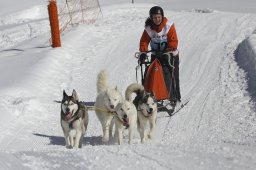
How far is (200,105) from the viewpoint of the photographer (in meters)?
8.04

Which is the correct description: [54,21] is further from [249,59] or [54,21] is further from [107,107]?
[107,107]

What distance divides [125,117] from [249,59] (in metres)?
4.71

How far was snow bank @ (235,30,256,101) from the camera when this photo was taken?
336 inches

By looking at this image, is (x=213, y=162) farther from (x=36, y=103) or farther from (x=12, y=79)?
(x=12, y=79)

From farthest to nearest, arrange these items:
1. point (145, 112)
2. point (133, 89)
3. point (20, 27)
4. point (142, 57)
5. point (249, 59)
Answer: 1. point (20, 27)
2. point (249, 59)
3. point (142, 57)
4. point (133, 89)
5. point (145, 112)

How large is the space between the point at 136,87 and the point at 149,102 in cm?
37

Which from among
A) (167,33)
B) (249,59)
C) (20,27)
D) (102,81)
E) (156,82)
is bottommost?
(249,59)

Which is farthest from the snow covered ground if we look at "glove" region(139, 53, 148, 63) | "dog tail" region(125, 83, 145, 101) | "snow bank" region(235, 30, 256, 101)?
"glove" region(139, 53, 148, 63)

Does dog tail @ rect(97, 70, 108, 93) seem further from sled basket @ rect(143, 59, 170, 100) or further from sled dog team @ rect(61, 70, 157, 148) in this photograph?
sled basket @ rect(143, 59, 170, 100)

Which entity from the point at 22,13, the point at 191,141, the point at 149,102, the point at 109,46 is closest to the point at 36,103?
the point at 149,102

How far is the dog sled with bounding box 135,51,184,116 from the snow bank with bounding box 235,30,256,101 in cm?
128

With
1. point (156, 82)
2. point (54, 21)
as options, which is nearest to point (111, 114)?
point (156, 82)

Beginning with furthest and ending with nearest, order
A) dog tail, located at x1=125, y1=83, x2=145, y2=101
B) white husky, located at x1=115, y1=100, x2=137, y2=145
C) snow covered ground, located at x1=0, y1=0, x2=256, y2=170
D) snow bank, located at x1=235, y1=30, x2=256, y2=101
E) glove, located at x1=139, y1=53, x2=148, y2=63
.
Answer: snow bank, located at x1=235, y1=30, x2=256, y2=101 → glove, located at x1=139, y1=53, x2=148, y2=63 → dog tail, located at x1=125, y1=83, x2=145, y2=101 → white husky, located at x1=115, y1=100, x2=137, y2=145 → snow covered ground, located at x1=0, y1=0, x2=256, y2=170

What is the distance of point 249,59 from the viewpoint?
10.2 meters
